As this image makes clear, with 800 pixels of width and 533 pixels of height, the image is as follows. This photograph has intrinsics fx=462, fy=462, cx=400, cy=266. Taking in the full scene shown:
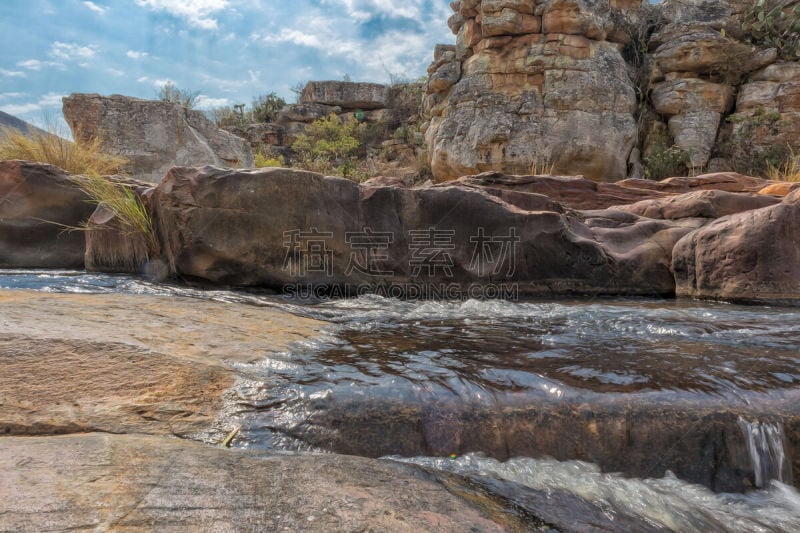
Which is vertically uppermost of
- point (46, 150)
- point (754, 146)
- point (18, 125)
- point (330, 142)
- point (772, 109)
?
point (330, 142)

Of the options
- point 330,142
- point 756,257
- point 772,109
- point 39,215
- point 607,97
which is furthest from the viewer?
point 330,142

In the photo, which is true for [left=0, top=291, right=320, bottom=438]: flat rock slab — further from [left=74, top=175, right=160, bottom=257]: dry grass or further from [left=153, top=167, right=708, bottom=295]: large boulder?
[left=74, top=175, right=160, bottom=257]: dry grass

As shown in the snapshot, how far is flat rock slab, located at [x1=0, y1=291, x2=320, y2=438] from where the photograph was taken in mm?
1461

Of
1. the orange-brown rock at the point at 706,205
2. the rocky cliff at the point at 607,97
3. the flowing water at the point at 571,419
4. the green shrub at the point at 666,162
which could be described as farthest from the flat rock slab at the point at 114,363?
the green shrub at the point at 666,162

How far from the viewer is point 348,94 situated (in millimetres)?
19906

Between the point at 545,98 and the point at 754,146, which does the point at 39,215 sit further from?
the point at 754,146

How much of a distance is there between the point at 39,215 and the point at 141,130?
3490mm

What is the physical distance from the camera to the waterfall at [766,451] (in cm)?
156

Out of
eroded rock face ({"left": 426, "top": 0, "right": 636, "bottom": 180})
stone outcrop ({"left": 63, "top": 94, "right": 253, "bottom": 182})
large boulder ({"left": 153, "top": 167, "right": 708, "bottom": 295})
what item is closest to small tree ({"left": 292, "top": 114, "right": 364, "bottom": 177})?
eroded rock face ({"left": 426, "top": 0, "right": 636, "bottom": 180})

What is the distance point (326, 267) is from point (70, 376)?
278cm

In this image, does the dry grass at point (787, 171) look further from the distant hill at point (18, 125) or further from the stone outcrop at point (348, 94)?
the stone outcrop at point (348, 94)

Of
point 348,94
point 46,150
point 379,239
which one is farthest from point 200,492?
point 348,94

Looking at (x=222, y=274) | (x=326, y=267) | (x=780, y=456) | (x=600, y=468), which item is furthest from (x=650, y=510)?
(x=222, y=274)

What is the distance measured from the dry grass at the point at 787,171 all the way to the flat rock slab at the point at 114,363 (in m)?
8.52
